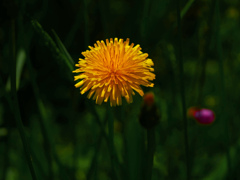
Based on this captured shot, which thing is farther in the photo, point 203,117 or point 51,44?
point 203,117

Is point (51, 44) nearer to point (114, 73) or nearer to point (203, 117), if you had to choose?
point (114, 73)

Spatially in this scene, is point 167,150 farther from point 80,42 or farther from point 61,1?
point 61,1

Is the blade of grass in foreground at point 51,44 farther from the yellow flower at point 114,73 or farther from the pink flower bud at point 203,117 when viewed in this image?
the pink flower bud at point 203,117

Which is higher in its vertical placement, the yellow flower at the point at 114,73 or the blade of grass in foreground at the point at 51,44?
the blade of grass in foreground at the point at 51,44

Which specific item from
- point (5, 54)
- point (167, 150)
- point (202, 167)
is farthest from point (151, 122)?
point (5, 54)

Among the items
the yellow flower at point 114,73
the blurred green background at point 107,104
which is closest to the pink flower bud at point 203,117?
the blurred green background at point 107,104

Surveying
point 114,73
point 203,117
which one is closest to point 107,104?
point 114,73

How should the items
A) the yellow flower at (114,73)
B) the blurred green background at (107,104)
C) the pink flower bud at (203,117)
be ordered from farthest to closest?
1. the pink flower bud at (203,117)
2. the blurred green background at (107,104)
3. the yellow flower at (114,73)
